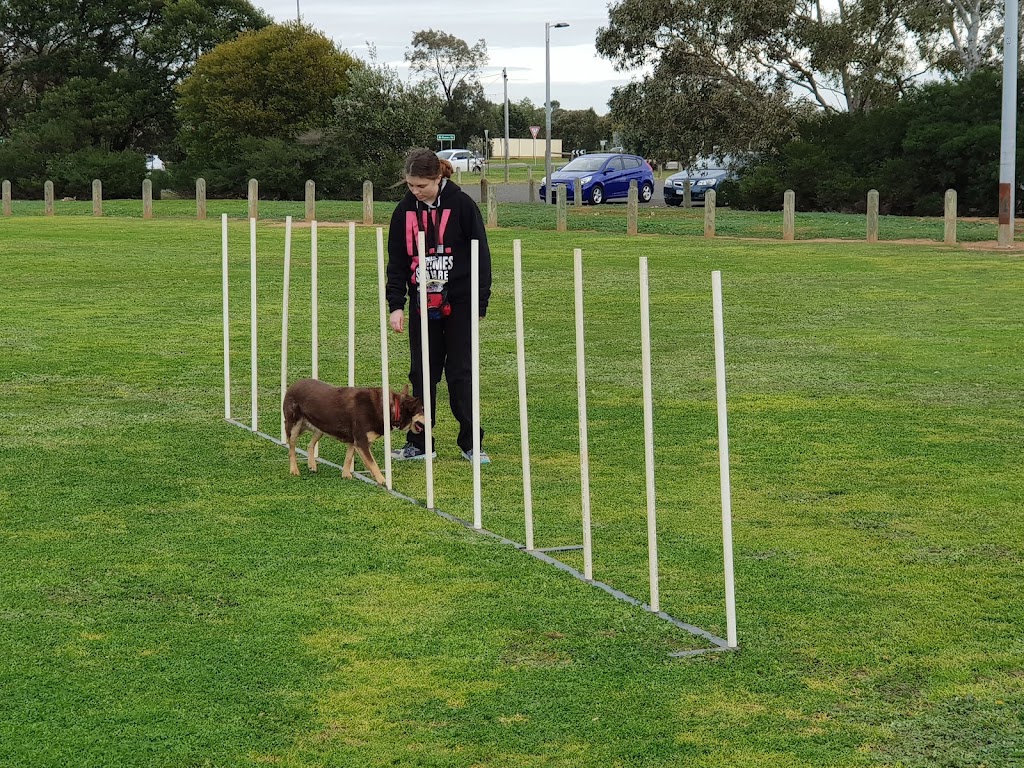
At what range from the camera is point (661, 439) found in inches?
386

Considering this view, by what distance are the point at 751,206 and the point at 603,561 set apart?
3443 centimetres

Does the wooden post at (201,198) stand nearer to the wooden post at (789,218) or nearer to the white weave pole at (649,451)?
the wooden post at (789,218)

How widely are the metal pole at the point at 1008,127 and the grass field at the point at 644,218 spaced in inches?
62.5

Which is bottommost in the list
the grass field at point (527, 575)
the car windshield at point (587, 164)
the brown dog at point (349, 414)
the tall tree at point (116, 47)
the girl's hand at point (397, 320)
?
the grass field at point (527, 575)

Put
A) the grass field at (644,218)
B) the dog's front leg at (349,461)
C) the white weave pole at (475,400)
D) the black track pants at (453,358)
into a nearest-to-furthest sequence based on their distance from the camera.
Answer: the white weave pole at (475,400) < the dog's front leg at (349,461) < the black track pants at (453,358) < the grass field at (644,218)

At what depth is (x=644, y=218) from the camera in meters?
34.6

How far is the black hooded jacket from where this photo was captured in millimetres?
8727

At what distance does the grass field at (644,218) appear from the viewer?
29.9 m

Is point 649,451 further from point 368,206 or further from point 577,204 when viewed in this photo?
point 577,204

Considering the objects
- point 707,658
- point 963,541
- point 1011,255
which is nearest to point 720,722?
point 707,658

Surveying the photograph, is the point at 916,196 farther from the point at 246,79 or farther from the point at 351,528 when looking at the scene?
the point at 351,528

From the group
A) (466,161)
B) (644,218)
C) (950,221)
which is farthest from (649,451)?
(466,161)

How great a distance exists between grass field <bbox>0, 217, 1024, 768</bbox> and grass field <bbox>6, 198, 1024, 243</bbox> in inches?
632

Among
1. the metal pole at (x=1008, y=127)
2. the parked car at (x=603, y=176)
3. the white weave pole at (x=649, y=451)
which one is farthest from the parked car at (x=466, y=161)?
the white weave pole at (x=649, y=451)
